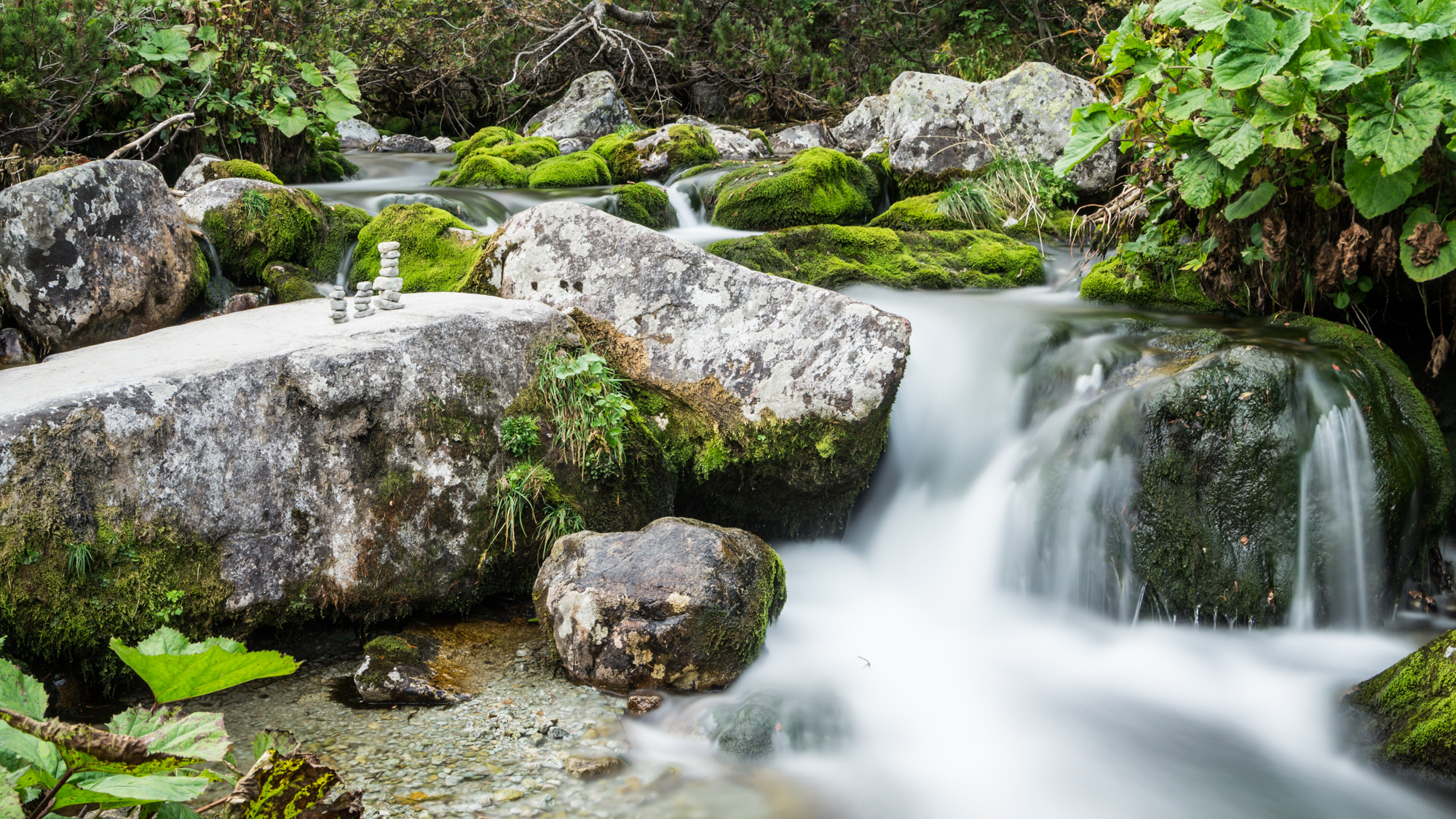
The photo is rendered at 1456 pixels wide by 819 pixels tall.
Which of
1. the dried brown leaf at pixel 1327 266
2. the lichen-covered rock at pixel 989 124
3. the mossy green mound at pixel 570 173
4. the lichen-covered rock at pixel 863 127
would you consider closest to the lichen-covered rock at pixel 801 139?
the lichen-covered rock at pixel 863 127

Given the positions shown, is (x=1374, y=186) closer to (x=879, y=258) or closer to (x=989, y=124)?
(x=879, y=258)

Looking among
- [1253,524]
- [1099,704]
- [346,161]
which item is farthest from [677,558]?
[346,161]

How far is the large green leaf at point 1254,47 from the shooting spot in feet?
12.2

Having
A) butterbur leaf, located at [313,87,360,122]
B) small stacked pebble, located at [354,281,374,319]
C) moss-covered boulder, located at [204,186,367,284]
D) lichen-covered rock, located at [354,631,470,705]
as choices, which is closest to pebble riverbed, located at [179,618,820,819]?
lichen-covered rock, located at [354,631,470,705]

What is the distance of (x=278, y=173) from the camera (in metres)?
9.43

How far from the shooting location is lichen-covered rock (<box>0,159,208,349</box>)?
4.86 meters

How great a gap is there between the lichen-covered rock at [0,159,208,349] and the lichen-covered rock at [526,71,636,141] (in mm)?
8395

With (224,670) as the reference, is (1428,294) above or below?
above

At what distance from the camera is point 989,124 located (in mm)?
8984

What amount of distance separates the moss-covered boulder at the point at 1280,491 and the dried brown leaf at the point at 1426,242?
62cm

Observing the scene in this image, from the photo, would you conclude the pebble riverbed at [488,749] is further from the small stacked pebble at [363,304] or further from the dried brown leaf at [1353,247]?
the dried brown leaf at [1353,247]

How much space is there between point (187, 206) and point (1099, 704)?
6837 millimetres

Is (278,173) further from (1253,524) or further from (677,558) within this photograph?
(1253,524)

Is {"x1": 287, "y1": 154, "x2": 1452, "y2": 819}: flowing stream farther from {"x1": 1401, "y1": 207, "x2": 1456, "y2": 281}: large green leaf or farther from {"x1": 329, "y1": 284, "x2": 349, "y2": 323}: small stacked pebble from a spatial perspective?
{"x1": 329, "y1": 284, "x2": 349, "y2": 323}: small stacked pebble
